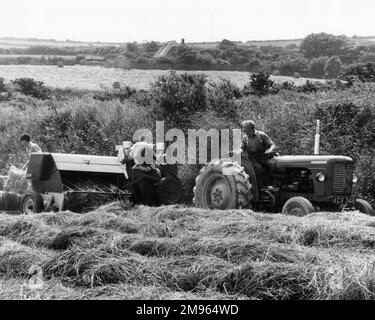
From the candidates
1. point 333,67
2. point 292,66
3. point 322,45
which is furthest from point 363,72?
point 322,45

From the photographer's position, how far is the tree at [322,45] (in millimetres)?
40250

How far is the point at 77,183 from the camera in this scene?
12602 millimetres

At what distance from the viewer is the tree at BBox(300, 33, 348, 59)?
40250 mm

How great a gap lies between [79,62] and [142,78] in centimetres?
1104

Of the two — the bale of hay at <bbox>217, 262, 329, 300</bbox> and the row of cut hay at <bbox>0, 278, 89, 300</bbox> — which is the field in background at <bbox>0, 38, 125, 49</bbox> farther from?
the bale of hay at <bbox>217, 262, 329, 300</bbox>

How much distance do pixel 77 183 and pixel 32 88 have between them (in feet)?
72.2

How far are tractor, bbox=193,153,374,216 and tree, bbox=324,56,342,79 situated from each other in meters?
24.5

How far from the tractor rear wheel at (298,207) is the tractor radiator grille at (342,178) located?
636 millimetres

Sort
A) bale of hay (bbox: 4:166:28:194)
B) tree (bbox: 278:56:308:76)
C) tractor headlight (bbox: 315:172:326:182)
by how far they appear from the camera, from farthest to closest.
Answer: tree (bbox: 278:56:308:76) < bale of hay (bbox: 4:166:28:194) < tractor headlight (bbox: 315:172:326:182)

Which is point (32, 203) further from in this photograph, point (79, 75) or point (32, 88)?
point (79, 75)

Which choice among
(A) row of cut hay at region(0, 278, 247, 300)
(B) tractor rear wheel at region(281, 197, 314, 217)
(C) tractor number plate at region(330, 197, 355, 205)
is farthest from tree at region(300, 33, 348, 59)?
(A) row of cut hay at region(0, 278, 247, 300)

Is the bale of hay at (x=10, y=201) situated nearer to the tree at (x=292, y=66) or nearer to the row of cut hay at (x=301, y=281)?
the row of cut hay at (x=301, y=281)

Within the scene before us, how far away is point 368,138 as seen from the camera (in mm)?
13133

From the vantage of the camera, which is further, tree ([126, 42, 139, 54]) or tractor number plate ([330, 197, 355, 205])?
tree ([126, 42, 139, 54])
